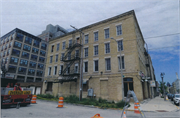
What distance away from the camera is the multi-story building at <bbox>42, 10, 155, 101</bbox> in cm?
1822

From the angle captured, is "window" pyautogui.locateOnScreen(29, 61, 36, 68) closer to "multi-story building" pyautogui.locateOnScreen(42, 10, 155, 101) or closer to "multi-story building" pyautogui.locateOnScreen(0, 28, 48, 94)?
"multi-story building" pyautogui.locateOnScreen(0, 28, 48, 94)

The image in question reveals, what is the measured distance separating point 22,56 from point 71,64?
33.0 metres

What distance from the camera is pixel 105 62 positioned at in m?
20.8

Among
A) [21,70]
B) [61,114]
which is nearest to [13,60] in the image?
[21,70]

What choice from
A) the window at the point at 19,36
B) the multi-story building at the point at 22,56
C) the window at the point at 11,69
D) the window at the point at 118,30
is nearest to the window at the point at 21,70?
the multi-story building at the point at 22,56

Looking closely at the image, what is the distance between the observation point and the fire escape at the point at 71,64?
23.0m

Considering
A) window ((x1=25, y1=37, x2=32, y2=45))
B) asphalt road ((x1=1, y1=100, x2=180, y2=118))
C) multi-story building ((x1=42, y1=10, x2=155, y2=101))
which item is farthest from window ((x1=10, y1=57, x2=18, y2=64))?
asphalt road ((x1=1, y1=100, x2=180, y2=118))

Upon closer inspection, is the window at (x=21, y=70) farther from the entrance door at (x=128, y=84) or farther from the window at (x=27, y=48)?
the entrance door at (x=128, y=84)

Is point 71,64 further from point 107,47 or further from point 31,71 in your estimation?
point 31,71

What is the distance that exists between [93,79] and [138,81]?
25.4 feet

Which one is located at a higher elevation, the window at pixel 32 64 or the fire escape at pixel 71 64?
the window at pixel 32 64

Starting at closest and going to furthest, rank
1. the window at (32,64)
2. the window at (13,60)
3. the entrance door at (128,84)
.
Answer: the entrance door at (128,84), the window at (13,60), the window at (32,64)

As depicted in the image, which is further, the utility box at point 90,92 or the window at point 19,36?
the window at point 19,36

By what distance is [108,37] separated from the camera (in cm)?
2177
